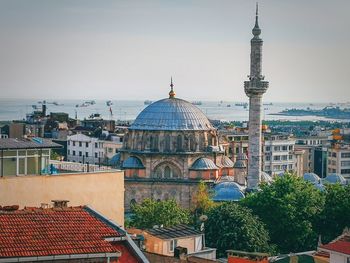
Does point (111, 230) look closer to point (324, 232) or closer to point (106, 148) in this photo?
point (324, 232)


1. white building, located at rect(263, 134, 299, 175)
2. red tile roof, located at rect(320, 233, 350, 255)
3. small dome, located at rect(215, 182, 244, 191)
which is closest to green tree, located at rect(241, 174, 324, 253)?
small dome, located at rect(215, 182, 244, 191)

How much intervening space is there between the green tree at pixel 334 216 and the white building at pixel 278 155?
53981 millimetres

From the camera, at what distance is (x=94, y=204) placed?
882 inches

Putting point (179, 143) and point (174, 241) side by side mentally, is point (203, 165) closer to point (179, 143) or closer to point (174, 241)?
point (179, 143)

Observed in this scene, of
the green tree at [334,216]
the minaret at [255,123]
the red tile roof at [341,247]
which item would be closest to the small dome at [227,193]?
the minaret at [255,123]

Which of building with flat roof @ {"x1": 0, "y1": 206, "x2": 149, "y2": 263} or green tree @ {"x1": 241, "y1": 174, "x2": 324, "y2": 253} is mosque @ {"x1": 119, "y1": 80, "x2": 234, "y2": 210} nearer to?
green tree @ {"x1": 241, "y1": 174, "x2": 324, "y2": 253}

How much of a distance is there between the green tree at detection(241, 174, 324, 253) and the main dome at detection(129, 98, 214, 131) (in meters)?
17.1

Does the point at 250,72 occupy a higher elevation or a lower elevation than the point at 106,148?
higher

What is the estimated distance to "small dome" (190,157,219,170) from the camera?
72.6 m

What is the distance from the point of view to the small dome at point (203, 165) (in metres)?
72.6

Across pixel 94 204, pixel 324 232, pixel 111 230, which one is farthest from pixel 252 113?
pixel 111 230

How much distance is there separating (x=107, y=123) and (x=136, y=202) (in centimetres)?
5390

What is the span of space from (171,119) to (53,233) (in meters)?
57.6

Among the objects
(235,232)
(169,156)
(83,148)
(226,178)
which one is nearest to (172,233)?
(235,232)
